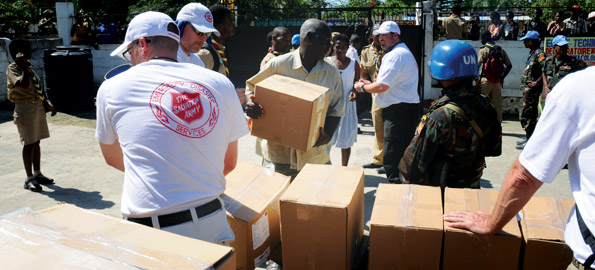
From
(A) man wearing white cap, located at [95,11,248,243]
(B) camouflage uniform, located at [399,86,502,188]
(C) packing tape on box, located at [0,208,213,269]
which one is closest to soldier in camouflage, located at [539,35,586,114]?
(B) camouflage uniform, located at [399,86,502,188]

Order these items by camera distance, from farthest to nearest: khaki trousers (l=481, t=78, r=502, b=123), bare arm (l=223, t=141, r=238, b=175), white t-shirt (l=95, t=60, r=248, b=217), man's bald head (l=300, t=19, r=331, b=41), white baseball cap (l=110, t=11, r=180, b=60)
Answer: khaki trousers (l=481, t=78, r=502, b=123)
man's bald head (l=300, t=19, r=331, b=41)
bare arm (l=223, t=141, r=238, b=175)
white baseball cap (l=110, t=11, r=180, b=60)
white t-shirt (l=95, t=60, r=248, b=217)

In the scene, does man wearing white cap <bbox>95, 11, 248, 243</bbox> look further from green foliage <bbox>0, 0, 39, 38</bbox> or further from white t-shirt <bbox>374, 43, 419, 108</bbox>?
green foliage <bbox>0, 0, 39, 38</bbox>

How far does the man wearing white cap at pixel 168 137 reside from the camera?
205cm

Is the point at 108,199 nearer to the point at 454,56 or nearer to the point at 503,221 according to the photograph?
the point at 454,56

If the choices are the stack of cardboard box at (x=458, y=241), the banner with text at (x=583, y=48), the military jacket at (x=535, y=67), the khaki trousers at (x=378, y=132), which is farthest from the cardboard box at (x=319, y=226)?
the banner with text at (x=583, y=48)

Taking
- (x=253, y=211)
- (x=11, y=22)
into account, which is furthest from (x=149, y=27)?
(x=11, y=22)

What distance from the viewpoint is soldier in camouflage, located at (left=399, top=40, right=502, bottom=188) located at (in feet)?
9.32

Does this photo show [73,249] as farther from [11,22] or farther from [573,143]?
[11,22]

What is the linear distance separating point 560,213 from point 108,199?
4.93 m

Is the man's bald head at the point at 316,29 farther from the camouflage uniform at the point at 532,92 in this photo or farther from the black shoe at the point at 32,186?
the camouflage uniform at the point at 532,92

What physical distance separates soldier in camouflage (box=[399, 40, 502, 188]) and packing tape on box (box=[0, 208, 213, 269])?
5.80ft

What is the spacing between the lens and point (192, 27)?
155 inches

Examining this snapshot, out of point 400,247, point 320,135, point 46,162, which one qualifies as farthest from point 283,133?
point 46,162

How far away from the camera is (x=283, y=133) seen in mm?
3500
